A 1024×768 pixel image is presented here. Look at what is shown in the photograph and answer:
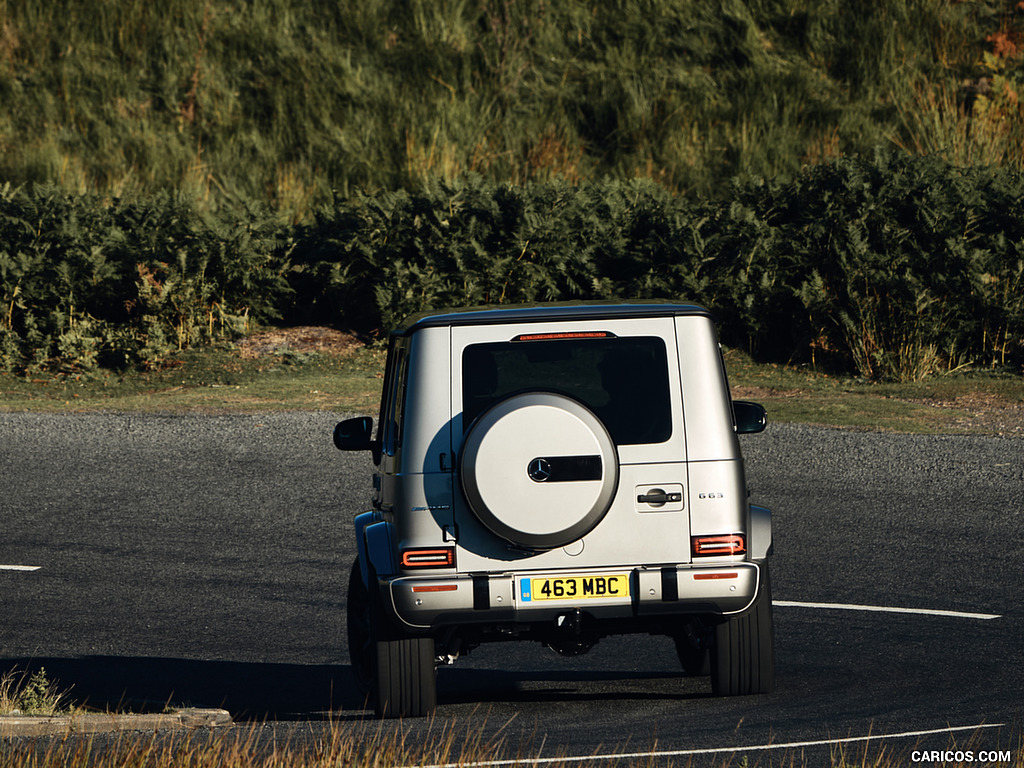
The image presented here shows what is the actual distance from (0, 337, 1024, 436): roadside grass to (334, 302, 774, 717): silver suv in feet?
32.0

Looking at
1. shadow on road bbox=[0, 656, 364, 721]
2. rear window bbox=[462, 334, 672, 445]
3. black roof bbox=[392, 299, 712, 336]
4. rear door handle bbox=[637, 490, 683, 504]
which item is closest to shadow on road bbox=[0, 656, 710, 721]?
shadow on road bbox=[0, 656, 364, 721]

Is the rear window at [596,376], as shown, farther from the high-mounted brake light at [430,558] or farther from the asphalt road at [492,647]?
the asphalt road at [492,647]

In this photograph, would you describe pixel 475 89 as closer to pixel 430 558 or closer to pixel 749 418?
pixel 749 418

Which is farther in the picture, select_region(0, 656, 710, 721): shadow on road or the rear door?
select_region(0, 656, 710, 721): shadow on road

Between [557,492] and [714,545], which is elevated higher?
[557,492]

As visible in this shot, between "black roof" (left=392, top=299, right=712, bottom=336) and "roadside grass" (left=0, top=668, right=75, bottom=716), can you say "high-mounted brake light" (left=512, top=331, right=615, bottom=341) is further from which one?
"roadside grass" (left=0, top=668, right=75, bottom=716)

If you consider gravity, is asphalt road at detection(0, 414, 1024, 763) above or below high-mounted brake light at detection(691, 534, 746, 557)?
below

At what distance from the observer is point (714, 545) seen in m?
5.72

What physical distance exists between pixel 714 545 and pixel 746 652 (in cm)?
71

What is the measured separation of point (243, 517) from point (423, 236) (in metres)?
9.80

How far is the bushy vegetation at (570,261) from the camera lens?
1914cm

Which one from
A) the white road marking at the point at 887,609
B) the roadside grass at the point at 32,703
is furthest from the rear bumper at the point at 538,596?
the white road marking at the point at 887,609

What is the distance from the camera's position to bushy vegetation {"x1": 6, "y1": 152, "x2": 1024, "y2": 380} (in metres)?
19.1

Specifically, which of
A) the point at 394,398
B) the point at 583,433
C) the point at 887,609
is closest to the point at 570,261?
the point at 887,609
